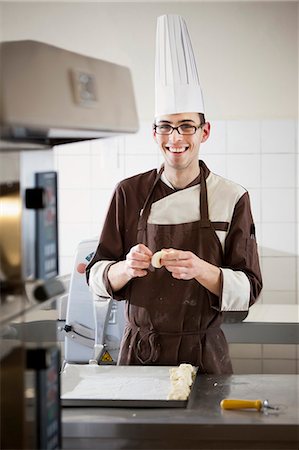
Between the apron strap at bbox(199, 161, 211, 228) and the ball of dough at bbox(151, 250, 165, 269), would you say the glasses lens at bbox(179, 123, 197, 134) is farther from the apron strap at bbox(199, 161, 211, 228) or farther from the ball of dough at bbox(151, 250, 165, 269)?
the ball of dough at bbox(151, 250, 165, 269)

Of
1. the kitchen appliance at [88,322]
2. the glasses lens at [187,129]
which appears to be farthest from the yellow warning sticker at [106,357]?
the glasses lens at [187,129]

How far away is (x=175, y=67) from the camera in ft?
7.24

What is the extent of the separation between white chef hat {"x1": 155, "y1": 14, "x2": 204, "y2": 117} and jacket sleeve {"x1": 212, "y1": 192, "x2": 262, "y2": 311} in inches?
12.7

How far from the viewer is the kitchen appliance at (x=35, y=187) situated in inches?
37.6

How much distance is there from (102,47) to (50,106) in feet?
8.74

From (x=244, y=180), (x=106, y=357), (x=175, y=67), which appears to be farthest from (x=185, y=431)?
→ (x=244, y=180)

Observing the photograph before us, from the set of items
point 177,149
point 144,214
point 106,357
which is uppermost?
point 177,149

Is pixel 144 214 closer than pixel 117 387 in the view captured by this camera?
No

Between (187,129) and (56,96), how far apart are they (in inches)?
46.2

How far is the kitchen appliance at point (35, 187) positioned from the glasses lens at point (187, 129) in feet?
3.12

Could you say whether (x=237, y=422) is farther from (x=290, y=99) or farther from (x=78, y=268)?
(x=290, y=99)

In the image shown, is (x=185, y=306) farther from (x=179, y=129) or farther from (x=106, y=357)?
(x=106, y=357)

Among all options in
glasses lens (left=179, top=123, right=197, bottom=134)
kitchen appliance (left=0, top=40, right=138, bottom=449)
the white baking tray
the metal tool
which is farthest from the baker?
kitchen appliance (left=0, top=40, right=138, bottom=449)

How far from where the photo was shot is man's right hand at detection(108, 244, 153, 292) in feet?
6.14
